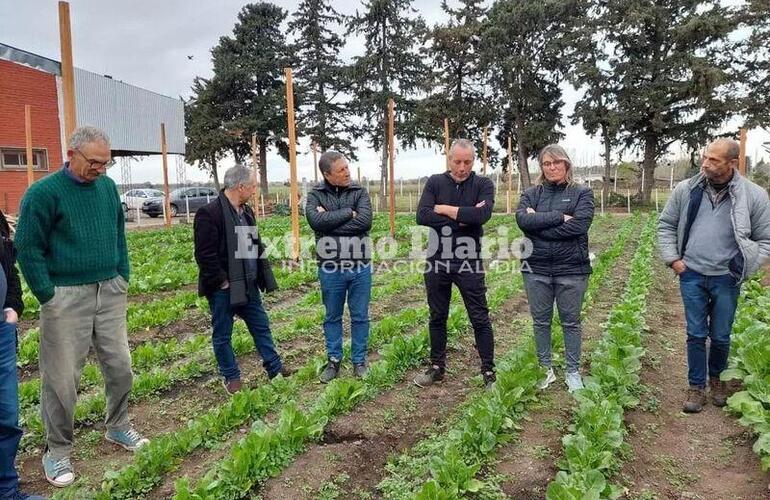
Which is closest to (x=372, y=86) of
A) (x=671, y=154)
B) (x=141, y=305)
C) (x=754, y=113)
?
(x=671, y=154)

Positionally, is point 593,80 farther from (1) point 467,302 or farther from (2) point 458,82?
(1) point 467,302

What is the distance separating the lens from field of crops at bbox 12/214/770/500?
120 inches

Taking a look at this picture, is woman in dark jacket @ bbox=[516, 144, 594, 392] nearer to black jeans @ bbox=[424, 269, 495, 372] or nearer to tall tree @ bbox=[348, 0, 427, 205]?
black jeans @ bbox=[424, 269, 495, 372]

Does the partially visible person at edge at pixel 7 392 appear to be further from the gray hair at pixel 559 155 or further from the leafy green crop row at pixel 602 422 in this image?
the gray hair at pixel 559 155

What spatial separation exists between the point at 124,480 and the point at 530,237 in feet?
10.6

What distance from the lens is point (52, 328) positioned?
3.15m

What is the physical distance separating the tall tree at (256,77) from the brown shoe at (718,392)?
30.6m

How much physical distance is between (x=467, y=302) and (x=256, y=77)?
3372cm

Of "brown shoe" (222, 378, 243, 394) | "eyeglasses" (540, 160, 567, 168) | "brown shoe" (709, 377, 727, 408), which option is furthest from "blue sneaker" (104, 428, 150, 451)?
"brown shoe" (709, 377, 727, 408)

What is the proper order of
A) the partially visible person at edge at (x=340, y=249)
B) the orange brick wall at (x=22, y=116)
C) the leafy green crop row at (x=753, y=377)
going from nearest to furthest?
1. the leafy green crop row at (x=753, y=377)
2. the partially visible person at edge at (x=340, y=249)
3. the orange brick wall at (x=22, y=116)

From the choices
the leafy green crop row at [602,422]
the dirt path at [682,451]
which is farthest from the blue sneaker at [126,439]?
the dirt path at [682,451]

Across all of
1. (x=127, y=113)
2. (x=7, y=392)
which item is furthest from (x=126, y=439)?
(x=127, y=113)

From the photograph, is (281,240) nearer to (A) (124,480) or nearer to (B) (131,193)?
(A) (124,480)

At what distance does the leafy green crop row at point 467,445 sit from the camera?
9.52 ft
